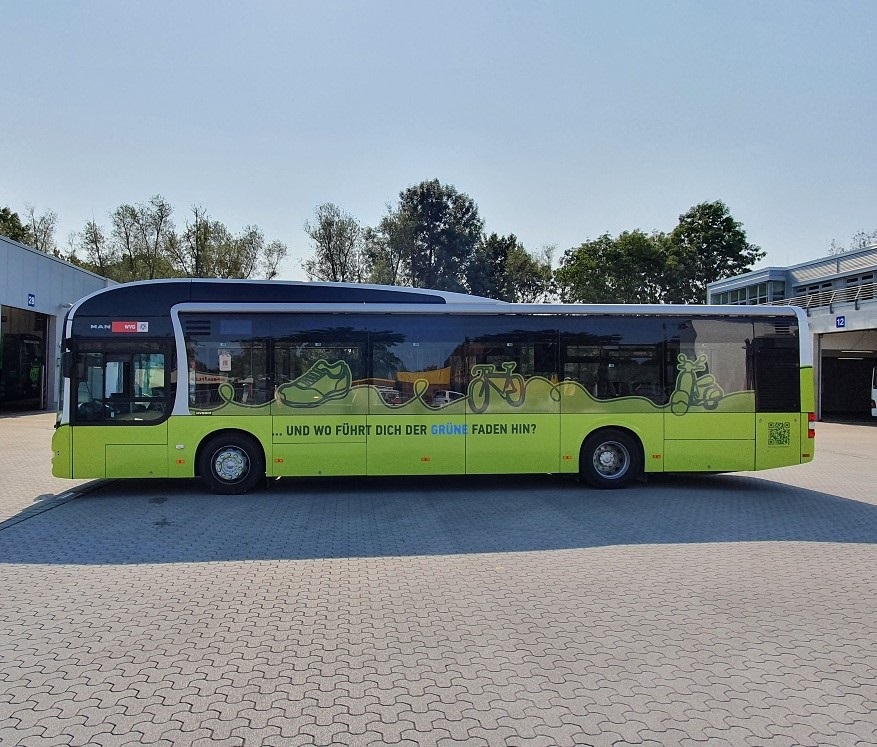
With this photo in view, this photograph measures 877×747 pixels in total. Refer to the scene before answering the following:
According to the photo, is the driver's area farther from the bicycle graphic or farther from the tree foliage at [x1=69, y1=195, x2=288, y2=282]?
the tree foliage at [x1=69, y1=195, x2=288, y2=282]

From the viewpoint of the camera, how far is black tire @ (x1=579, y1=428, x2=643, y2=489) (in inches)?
427

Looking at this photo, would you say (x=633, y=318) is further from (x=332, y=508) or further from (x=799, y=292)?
(x=799, y=292)

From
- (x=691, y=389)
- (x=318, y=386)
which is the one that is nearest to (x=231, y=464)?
(x=318, y=386)

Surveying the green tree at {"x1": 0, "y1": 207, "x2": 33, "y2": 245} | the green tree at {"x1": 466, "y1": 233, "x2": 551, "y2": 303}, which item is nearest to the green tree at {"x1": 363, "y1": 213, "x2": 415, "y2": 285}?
the green tree at {"x1": 466, "y1": 233, "x2": 551, "y2": 303}

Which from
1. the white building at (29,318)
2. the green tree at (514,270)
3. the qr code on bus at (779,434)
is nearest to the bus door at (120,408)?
the qr code on bus at (779,434)

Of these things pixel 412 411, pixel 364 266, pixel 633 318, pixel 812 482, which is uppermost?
pixel 364 266

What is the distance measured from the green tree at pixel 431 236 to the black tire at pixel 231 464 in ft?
135

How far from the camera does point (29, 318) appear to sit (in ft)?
95.2

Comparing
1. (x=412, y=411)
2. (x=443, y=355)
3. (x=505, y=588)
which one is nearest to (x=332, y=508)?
(x=412, y=411)

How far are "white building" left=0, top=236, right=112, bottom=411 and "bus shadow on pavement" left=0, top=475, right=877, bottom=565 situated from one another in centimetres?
2029

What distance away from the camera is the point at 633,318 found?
35.7 feet

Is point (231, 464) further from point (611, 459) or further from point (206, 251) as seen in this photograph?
point (206, 251)

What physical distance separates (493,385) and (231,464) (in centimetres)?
419

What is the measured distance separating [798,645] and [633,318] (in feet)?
22.9
